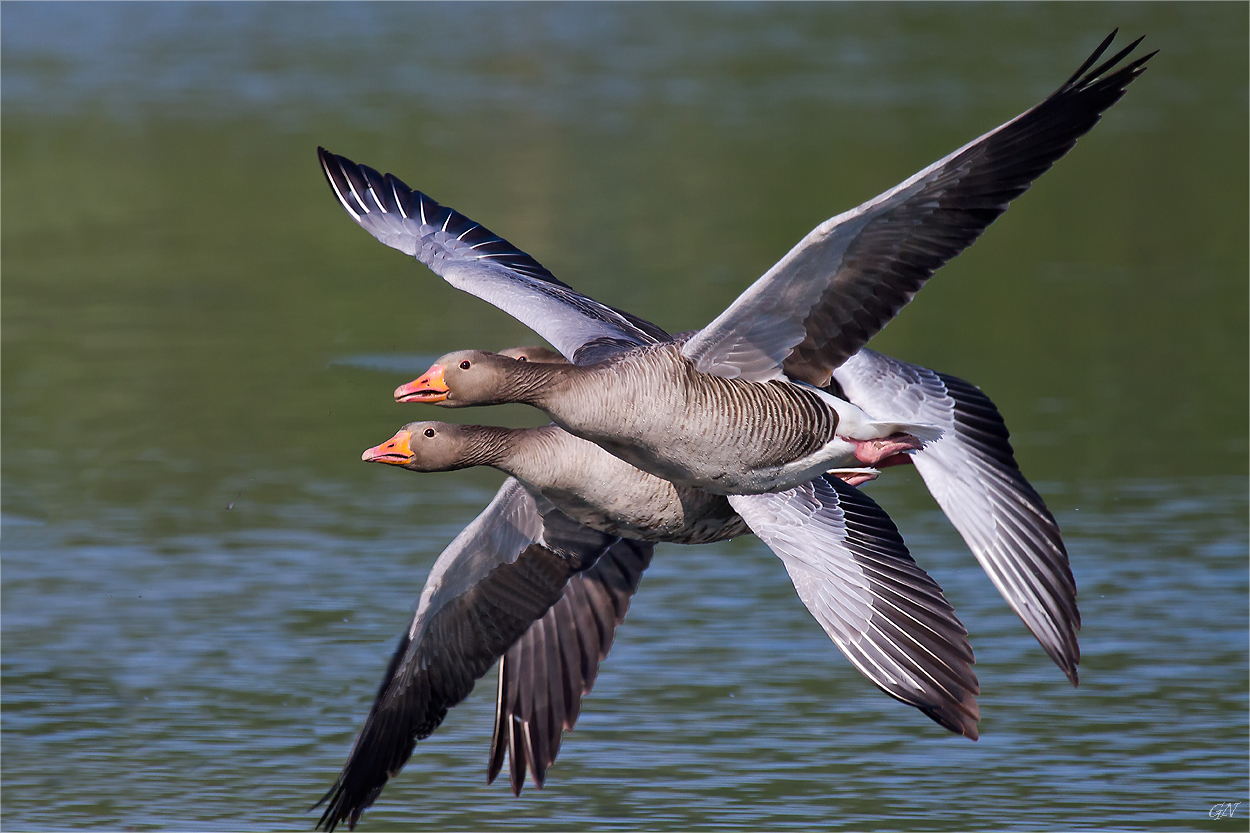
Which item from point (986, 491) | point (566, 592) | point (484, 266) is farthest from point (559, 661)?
point (986, 491)

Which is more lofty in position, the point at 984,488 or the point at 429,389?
the point at 429,389

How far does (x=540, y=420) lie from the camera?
17.0 metres

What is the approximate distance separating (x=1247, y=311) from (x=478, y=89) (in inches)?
799

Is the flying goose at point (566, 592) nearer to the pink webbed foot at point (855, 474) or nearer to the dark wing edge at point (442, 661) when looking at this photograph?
the dark wing edge at point (442, 661)

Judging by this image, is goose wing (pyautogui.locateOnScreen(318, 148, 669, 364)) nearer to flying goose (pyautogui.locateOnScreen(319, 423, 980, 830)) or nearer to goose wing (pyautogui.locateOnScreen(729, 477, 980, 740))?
flying goose (pyautogui.locateOnScreen(319, 423, 980, 830))

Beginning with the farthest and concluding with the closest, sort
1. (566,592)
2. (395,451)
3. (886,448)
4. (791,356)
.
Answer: (566,592) < (886,448) < (395,451) < (791,356)

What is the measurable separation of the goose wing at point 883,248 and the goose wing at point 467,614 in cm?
179

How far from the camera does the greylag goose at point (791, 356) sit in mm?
8820

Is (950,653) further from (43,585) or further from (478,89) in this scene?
(478,89)

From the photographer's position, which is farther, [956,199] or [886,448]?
[886,448]

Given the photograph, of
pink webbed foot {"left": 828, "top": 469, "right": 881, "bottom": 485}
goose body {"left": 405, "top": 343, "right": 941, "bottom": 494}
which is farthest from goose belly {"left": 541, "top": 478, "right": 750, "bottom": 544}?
pink webbed foot {"left": 828, "top": 469, "right": 881, "bottom": 485}

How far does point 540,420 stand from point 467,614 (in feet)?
20.7

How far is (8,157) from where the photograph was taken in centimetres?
3169

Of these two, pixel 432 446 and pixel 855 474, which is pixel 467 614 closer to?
pixel 432 446
